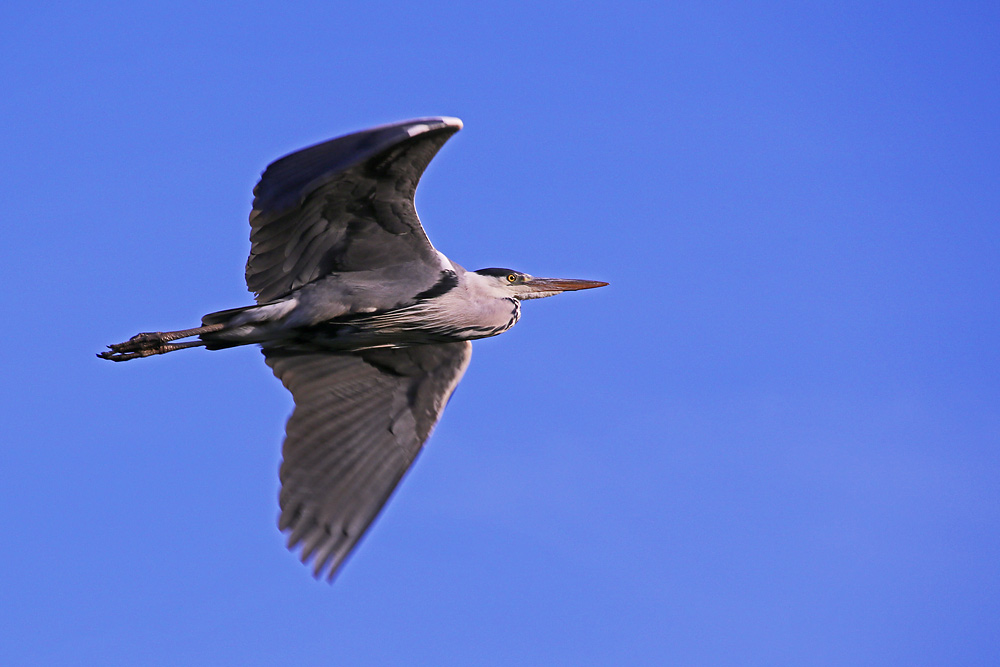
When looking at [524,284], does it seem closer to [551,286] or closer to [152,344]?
[551,286]

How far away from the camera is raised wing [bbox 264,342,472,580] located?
8578mm

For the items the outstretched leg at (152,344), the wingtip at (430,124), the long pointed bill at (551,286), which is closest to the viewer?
the wingtip at (430,124)

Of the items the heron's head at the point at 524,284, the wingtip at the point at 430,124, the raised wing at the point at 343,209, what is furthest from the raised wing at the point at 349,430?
the wingtip at the point at 430,124

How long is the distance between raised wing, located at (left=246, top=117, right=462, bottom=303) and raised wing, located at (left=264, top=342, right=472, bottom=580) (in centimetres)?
106

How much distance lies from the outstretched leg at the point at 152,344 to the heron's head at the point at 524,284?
7.30ft

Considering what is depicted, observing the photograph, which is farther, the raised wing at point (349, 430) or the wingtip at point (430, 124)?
the raised wing at point (349, 430)

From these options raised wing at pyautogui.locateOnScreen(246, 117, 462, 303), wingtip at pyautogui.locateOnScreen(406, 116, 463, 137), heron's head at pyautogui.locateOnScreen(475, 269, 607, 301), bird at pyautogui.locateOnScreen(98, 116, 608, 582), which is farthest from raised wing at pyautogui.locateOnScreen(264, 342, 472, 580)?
wingtip at pyautogui.locateOnScreen(406, 116, 463, 137)

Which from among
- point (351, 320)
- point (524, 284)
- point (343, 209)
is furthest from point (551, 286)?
point (343, 209)

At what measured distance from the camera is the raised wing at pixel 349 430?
858cm

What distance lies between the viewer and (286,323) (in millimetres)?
8383

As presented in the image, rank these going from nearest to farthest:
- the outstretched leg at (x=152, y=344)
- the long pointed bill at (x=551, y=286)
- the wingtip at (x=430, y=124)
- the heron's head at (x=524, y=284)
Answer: the wingtip at (x=430, y=124) < the outstretched leg at (x=152, y=344) < the heron's head at (x=524, y=284) < the long pointed bill at (x=551, y=286)

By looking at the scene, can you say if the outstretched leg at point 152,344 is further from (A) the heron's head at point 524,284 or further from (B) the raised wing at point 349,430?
(A) the heron's head at point 524,284

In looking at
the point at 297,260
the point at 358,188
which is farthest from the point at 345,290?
the point at 358,188

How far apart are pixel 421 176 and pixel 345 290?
1.21 m
